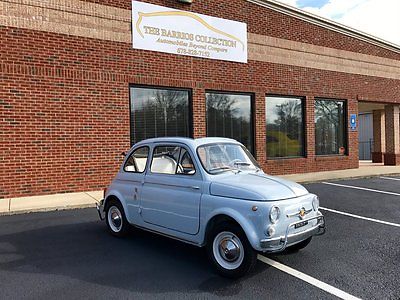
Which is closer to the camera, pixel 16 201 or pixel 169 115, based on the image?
pixel 16 201

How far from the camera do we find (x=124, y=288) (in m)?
3.80

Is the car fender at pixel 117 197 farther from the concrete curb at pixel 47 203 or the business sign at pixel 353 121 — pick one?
the business sign at pixel 353 121

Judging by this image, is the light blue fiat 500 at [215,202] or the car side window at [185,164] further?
the car side window at [185,164]

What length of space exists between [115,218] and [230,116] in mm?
7680

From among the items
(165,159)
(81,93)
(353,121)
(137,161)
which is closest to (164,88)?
(81,93)

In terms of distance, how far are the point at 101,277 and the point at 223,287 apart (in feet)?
4.72

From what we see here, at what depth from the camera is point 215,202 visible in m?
4.24

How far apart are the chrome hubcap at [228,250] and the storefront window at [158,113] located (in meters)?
7.25

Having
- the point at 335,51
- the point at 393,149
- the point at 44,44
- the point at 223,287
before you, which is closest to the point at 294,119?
the point at 335,51

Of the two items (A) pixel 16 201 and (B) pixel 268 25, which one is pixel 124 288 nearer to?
(A) pixel 16 201

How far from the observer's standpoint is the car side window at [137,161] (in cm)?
551

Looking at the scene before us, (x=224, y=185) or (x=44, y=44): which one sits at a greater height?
(x=44, y=44)

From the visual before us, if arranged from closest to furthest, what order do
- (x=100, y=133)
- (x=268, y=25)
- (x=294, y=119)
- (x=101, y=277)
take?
1. (x=101, y=277)
2. (x=100, y=133)
3. (x=268, y=25)
4. (x=294, y=119)

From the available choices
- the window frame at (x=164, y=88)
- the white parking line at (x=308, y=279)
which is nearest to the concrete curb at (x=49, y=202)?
the window frame at (x=164, y=88)
